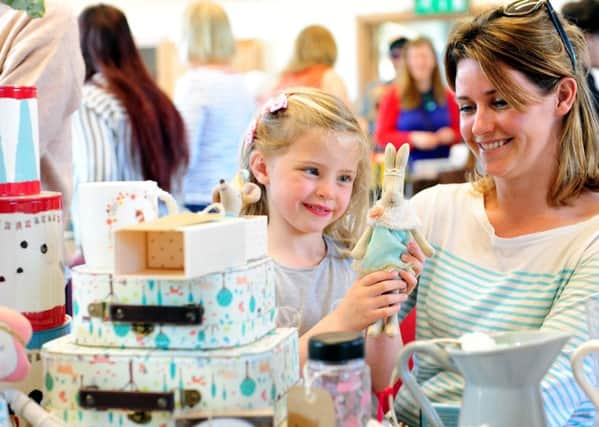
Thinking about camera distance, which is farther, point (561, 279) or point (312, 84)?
point (312, 84)

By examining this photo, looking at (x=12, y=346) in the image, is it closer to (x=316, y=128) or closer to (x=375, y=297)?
(x=375, y=297)

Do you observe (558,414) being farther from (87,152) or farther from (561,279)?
(87,152)

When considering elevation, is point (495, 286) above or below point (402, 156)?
below

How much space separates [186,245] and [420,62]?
386cm

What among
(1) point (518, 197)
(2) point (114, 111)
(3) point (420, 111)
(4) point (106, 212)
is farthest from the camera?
(3) point (420, 111)

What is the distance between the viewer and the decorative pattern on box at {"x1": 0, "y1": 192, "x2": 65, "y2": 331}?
4.10 feet

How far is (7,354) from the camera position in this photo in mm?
1064

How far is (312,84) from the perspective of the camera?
4043 mm

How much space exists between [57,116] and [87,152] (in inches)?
32.8

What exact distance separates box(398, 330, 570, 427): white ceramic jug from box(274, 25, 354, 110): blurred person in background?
3.14 metres

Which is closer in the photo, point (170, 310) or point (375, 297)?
point (170, 310)

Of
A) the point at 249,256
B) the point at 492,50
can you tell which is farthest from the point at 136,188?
the point at 492,50

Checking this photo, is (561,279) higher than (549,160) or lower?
lower

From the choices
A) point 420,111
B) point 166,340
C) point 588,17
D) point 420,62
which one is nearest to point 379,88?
point 420,62
